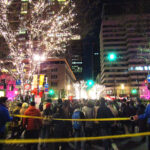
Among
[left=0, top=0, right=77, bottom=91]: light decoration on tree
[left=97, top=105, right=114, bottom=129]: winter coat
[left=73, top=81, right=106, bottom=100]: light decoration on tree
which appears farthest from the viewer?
[left=73, top=81, right=106, bottom=100]: light decoration on tree

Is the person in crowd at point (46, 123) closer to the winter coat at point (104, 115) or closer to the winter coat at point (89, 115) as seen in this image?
the winter coat at point (89, 115)

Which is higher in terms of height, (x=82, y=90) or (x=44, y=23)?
(x=44, y=23)

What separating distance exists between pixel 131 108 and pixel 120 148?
3687mm

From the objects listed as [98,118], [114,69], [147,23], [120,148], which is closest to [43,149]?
[98,118]

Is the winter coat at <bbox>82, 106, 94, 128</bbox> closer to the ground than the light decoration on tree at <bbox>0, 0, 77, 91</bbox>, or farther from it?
closer to the ground

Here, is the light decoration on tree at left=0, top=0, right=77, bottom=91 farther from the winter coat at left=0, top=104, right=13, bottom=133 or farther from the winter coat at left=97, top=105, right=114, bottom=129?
the winter coat at left=0, top=104, right=13, bottom=133

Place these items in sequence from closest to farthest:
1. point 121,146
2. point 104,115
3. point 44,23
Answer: point 104,115, point 121,146, point 44,23

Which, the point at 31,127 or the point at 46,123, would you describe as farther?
the point at 46,123

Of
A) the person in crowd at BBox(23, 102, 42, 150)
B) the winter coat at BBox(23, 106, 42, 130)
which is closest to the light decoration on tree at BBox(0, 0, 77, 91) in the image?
the winter coat at BBox(23, 106, 42, 130)

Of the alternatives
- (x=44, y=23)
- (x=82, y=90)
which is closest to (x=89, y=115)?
(x=44, y=23)

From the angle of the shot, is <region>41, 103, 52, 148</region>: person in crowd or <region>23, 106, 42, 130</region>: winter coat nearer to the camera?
<region>23, 106, 42, 130</region>: winter coat

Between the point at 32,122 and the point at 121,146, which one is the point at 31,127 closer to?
the point at 32,122

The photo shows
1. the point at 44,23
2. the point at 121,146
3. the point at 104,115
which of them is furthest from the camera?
the point at 44,23

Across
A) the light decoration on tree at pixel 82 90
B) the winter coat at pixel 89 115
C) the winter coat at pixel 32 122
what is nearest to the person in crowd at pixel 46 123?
the winter coat at pixel 32 122
